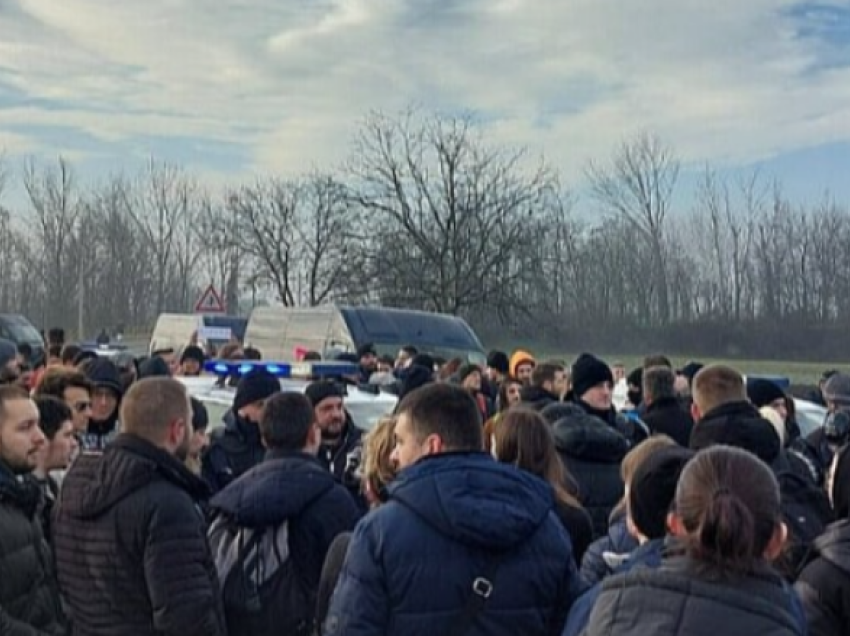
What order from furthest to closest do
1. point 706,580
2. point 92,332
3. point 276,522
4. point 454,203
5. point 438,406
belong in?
1. point 92,332
2. point 454,203
3. point 276,522
4. point 438,406
5. point 706,580

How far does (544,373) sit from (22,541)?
17.2 feet

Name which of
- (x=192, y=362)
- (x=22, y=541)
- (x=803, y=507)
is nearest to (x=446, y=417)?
(x=22, y=541)

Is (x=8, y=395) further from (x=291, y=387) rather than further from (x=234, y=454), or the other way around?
(x=291, y=387)

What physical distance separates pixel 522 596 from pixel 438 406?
2.06 ft

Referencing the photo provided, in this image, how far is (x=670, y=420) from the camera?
822cm

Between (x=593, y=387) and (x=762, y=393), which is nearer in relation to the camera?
(x=593, y=387)

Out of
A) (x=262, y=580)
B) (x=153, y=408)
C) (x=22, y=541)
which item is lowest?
(x=262, y=580)

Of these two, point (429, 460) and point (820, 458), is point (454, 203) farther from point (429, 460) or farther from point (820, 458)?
point (429, 460)

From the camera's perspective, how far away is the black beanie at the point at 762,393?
8.18 m

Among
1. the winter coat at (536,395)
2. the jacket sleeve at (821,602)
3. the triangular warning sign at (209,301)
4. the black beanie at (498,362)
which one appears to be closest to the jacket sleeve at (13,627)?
the jacket sleeve at (821,602)

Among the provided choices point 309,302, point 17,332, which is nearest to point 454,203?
point 309,302

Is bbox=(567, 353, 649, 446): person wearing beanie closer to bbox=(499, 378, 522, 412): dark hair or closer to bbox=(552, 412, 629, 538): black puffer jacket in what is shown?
bbox=(552, 412, 629, 538): black puffer jacket

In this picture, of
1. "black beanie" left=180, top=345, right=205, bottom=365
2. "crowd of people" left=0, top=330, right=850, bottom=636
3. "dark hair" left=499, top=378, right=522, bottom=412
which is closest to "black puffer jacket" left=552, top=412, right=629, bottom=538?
"crowd of people" left=0, top=330, right=850, bottom=636

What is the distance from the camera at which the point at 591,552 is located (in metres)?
4.10
